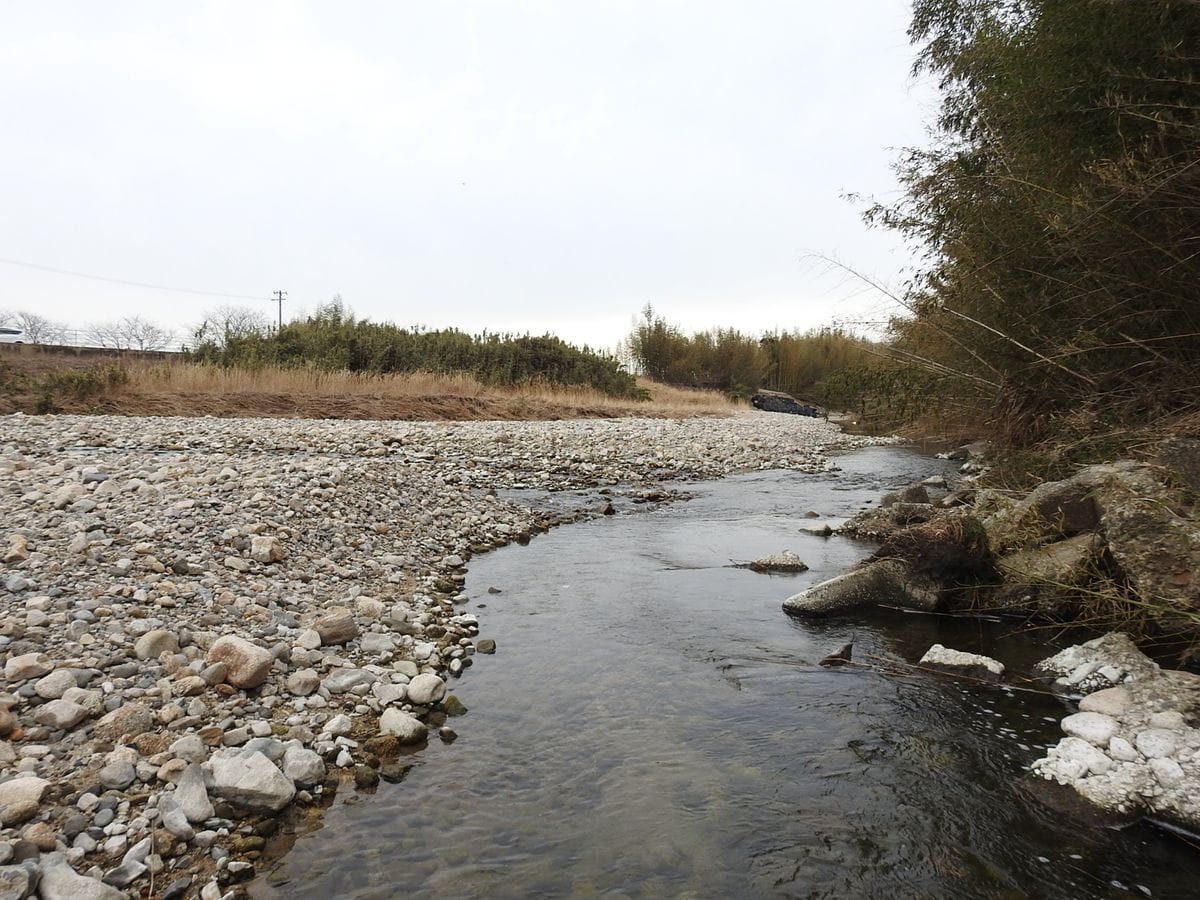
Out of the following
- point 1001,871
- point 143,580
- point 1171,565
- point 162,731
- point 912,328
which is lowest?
point 1001,871

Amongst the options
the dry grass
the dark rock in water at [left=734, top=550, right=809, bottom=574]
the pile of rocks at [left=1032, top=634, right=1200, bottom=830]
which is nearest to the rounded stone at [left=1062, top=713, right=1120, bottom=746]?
the pile of rocks at [left=1032, top=634, right=1200, bottom=830]

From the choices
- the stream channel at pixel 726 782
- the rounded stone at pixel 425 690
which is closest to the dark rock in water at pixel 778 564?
the stream channel at pixel 726 782

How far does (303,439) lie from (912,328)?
10.4 meters

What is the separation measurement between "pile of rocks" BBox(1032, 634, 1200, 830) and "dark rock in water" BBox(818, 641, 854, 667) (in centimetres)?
133

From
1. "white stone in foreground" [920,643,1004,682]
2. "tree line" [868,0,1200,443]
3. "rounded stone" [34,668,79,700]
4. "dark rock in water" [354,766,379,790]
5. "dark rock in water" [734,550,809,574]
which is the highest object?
"tree line" [868,0,1200,443]

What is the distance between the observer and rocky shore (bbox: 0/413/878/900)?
A: 282cm

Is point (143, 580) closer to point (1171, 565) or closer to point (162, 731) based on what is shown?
point (162, 731)

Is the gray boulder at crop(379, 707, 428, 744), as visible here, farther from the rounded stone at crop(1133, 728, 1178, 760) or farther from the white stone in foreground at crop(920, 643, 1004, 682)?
the rounded stone at crop(1133, 728, 1178, 760)

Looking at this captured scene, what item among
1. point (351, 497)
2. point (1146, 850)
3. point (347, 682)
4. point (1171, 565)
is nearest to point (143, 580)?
point (347, 682)

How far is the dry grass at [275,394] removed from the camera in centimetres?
1689

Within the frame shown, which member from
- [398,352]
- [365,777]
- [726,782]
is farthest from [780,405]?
[365,777]

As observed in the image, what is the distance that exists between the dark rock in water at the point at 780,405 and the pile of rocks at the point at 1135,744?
36.6 meters

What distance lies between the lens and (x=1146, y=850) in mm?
2998

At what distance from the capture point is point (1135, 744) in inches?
138
